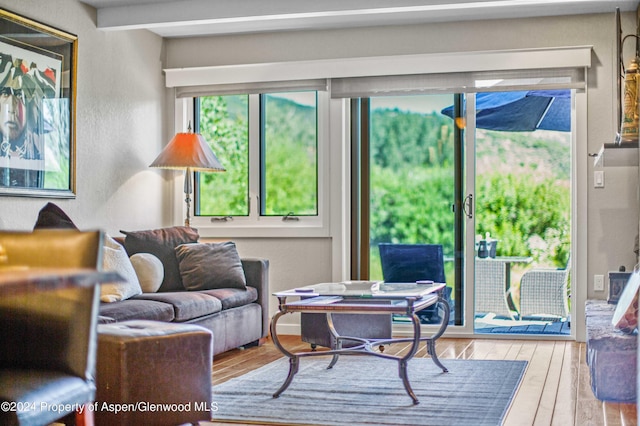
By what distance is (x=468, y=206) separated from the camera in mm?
6074

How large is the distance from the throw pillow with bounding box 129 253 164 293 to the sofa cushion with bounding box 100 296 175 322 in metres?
0.40

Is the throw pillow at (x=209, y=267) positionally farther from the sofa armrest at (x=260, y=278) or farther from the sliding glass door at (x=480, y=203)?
the sliding glass door at (x=480, y=203)

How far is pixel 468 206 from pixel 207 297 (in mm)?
2206

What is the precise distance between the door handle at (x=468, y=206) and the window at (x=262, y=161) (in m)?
1.09

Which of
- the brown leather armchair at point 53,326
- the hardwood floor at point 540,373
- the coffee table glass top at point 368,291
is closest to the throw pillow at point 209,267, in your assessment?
the hardwood floor at point 540,373

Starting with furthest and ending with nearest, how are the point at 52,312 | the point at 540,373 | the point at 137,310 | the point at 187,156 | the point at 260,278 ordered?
the point at 187,156 < the point at 260,278 < the point at 540,373 < the point at 137,310 < the point at 52,312

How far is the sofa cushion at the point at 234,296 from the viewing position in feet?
16.7

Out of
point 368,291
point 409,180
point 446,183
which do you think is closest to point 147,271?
point 368,291

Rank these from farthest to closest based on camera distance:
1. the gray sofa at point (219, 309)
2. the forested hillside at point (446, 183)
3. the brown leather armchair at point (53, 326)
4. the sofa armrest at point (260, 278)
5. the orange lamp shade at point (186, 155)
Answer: the forested hillside at point (446, 183)
the orange lamp shade at point (186, 155)
the sofa armrest at point (260, 278)
the gray sofa at point (219, 309)
the brown leather armchair at point (53, 326)

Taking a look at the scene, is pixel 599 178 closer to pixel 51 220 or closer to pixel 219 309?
pixel 219 309

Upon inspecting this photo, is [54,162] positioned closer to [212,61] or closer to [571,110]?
[212,61]

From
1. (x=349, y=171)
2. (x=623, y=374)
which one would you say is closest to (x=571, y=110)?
(x=349, y=171)

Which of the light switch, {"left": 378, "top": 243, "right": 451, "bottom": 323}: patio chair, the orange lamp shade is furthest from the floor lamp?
the light switch

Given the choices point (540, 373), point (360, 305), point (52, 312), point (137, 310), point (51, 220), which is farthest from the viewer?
point (540, 373)
